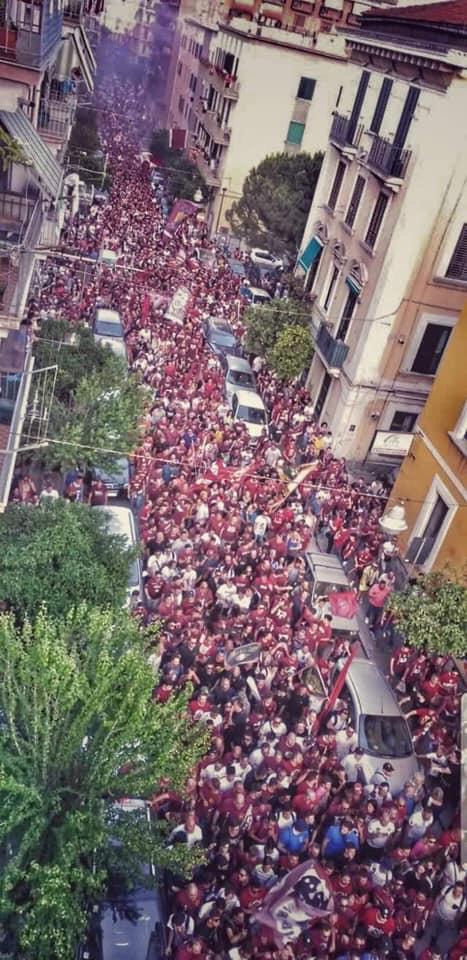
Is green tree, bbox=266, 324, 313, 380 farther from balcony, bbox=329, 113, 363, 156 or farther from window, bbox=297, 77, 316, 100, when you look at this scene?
window, bbox=297, 77, 316, 100

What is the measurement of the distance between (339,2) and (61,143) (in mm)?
29018

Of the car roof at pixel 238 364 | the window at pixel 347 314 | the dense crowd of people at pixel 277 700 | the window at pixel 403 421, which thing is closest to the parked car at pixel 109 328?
the dense crowd of people at pixel 277 700

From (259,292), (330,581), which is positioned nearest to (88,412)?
(330,581)

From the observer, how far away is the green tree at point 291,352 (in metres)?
23.4

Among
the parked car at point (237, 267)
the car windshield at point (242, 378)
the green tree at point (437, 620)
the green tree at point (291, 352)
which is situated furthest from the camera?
the parked car at point (237, 267)

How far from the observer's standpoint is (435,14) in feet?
68.1

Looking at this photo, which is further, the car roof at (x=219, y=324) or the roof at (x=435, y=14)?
the car roof at (x=219, y=324)

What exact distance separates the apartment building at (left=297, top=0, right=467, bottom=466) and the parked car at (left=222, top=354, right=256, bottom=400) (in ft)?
7.11

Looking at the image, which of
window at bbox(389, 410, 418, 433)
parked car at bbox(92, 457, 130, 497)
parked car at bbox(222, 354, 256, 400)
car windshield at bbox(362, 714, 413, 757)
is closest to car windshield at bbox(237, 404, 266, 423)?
parked car at bbox(222, 354, 256, 400)

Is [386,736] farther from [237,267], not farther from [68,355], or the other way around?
[237,267]

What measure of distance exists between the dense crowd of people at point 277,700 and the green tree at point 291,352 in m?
2.22

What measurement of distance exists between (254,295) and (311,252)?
351cm

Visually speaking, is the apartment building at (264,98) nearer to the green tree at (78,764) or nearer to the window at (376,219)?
the window at (376,219)

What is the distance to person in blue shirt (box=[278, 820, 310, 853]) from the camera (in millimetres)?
9703
